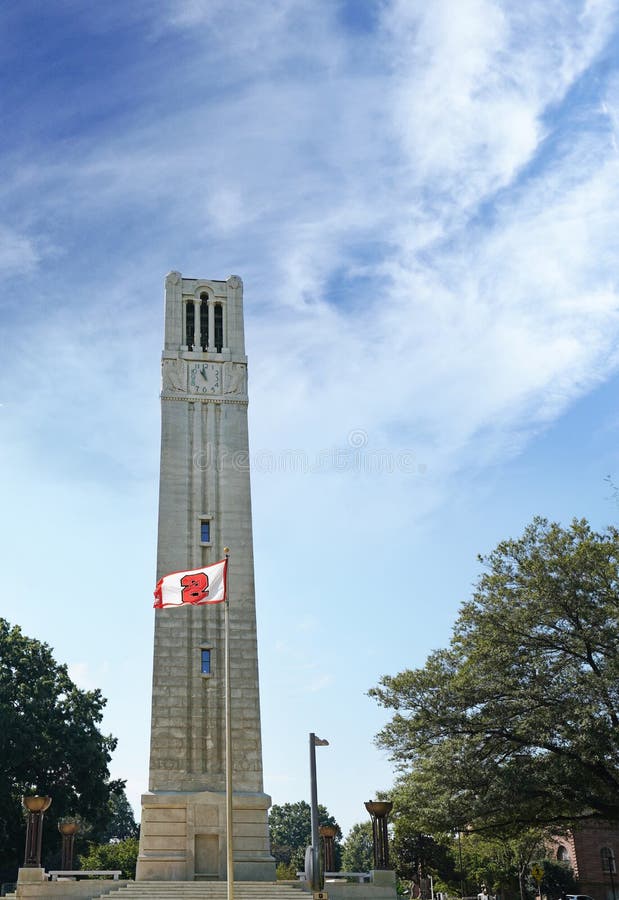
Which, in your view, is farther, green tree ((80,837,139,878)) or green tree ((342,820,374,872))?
green tree ((342,820,374,872))

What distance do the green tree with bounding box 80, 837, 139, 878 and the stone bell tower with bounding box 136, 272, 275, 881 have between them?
25548mm

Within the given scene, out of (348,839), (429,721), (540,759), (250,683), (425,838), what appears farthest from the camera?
(348,839)

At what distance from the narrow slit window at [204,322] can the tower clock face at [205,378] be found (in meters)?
1.00

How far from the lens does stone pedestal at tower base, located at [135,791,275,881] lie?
Answer: 31.5 meters

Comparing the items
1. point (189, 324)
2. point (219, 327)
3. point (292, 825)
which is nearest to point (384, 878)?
point (219, 327)

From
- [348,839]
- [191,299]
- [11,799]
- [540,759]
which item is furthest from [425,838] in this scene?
[348,839]

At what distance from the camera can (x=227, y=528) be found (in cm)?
3800

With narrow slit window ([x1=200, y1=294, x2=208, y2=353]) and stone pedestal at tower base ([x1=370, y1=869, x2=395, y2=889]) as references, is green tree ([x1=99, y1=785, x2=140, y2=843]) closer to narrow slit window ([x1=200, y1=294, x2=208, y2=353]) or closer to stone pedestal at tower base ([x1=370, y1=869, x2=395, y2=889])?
narrow slit window ([x1=200, y1=294, x2=208, y2=353])

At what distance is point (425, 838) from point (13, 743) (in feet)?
100

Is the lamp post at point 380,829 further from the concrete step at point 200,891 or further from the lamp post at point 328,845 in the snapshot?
the lamp post at point 328,845

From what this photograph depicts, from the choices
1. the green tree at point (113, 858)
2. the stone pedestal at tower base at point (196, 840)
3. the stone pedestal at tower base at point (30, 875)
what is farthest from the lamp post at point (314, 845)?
the green tree at point (113, 858)

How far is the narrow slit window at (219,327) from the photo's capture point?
4269cm

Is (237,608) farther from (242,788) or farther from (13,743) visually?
(13,743)

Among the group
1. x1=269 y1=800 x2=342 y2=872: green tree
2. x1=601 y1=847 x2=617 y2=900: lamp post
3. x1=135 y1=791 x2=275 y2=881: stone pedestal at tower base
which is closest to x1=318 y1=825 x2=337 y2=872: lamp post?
x1=135 y1=791 x2=275 y2=881: stone pedestal at tower base
